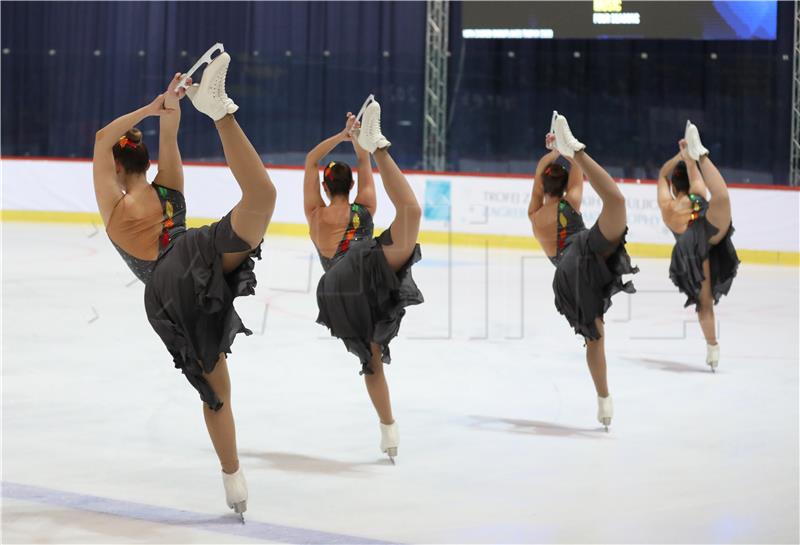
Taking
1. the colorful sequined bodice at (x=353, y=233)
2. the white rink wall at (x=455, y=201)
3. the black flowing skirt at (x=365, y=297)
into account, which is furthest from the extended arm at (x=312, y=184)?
the white rink wall at (x=455, y=201)

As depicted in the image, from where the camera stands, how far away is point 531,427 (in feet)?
17.0

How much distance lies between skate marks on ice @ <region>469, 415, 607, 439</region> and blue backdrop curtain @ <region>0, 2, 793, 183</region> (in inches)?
365

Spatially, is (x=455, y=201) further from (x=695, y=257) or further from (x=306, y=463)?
(x=306, y=463)

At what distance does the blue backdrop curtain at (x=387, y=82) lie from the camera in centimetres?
1414

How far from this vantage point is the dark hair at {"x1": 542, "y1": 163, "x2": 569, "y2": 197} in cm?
526

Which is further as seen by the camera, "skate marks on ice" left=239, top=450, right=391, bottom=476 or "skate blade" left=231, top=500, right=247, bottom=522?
"skate marks on ice" left=239, top=450, right=391, bottom=476

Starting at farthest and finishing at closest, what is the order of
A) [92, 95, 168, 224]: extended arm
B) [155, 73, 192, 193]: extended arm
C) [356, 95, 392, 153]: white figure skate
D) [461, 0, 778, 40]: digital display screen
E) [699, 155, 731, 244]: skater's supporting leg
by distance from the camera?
[461, 0, 778, 40]: digital display screen
[699, 155, 731, 244]: skater's supporting leg
[356, 95, 392, 153]: white figure skate
[155, 73, 192, 193]: extended arm
[92, 95, 168, 224]: extended arm

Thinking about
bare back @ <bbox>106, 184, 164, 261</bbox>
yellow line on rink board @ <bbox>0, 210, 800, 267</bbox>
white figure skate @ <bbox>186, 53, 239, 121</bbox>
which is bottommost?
yellow line on rink board @ <bbox>0, 210, 800, 267</bbox>

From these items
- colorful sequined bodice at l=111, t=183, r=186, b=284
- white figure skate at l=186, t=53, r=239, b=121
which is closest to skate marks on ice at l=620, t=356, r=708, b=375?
colorful sequined bodice at l=111, t=183, r=186, b=284

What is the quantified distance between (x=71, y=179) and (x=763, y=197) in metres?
8.12

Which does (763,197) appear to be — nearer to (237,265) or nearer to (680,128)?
(680,128)

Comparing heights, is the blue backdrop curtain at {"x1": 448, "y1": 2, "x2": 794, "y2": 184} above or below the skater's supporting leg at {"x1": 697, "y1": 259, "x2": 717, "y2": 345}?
above

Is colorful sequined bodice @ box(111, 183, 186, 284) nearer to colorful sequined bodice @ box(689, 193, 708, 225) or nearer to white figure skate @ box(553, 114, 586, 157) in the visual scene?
white figure skate @ box(553, 114, 586, 157)

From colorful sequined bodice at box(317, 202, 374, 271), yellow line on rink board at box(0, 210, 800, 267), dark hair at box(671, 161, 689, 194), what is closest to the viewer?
colorful sequined bodice at box(317, 202, 374, 271)
